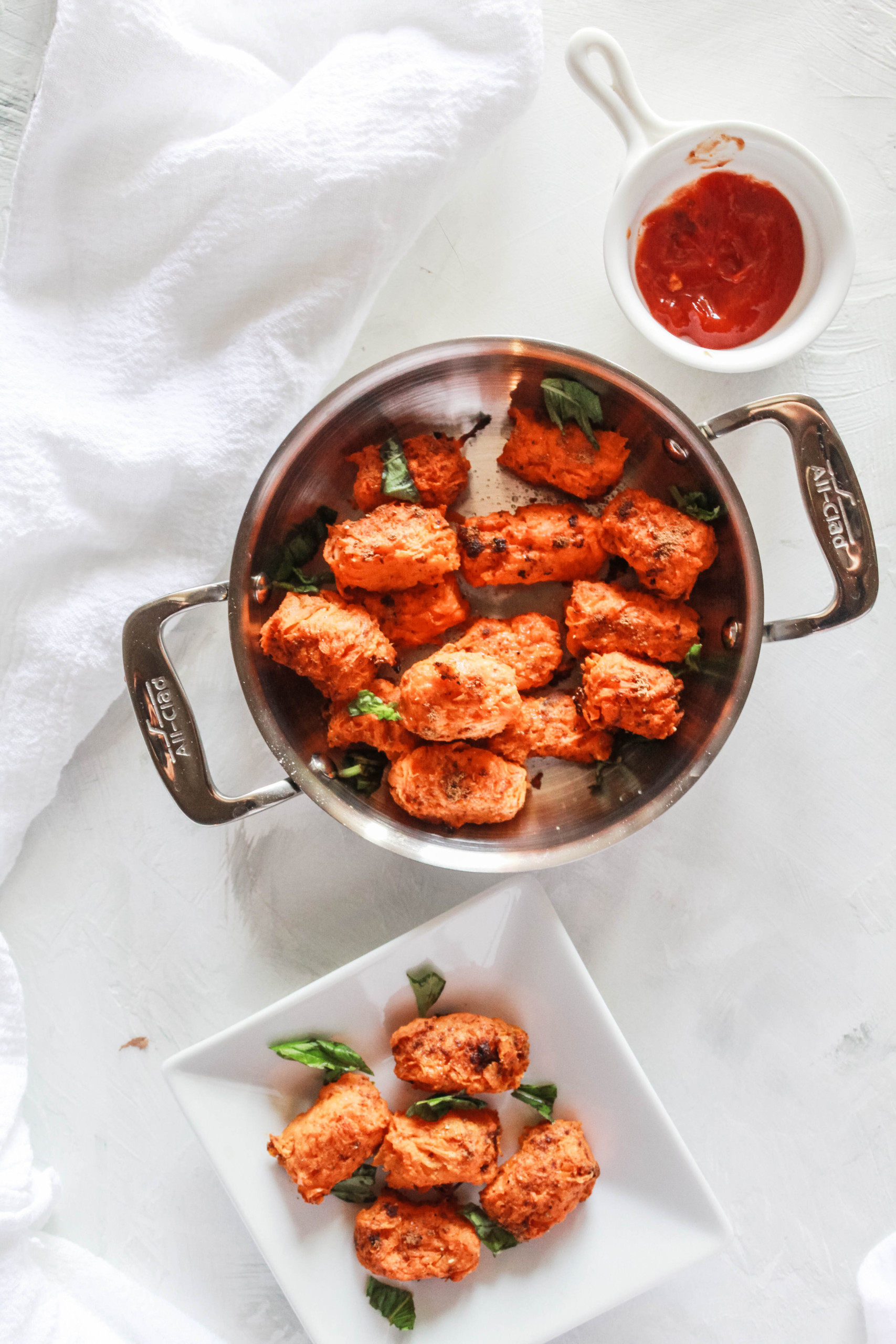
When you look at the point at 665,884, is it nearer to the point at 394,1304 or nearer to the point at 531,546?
the point at 531,546

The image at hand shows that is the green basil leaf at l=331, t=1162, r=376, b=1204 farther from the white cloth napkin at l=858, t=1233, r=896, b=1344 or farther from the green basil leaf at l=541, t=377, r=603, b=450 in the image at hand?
the green basil leaf at l=541, t=377, r=603, b=450

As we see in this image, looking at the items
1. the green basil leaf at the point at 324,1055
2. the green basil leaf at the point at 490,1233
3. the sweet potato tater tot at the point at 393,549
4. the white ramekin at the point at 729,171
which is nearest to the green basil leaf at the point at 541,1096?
the green basil leaf at the point at 490,1233

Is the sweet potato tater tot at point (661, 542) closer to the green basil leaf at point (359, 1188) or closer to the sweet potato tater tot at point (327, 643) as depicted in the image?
the sweet potato tater tot at point (327, 643)

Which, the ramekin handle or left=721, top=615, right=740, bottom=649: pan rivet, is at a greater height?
the ramekin handle

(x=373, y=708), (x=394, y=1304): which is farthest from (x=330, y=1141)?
(x=373, y=708)

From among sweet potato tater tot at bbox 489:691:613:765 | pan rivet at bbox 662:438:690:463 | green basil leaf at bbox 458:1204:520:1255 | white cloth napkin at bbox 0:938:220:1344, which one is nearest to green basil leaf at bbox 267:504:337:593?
sweet potato tater tot at bbox 489:691:613:765

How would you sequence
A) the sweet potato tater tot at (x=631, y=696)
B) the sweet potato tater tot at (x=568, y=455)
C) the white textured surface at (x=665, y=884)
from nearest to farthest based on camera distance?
the sweet potato tater tot at (x=631, y=696) < the sweet potato tater tot at (x=568, y=455) < the white textured surface at (x=665, y=884)
